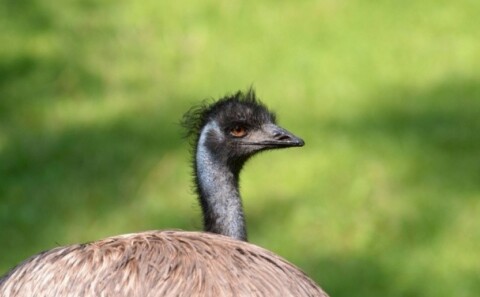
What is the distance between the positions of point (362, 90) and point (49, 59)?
2.33 metres

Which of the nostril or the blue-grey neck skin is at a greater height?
the nostril

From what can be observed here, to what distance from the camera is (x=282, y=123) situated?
1161 centimetres

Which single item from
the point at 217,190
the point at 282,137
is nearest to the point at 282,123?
the point at 282,137

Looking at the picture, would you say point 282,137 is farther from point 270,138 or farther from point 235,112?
point 235,112

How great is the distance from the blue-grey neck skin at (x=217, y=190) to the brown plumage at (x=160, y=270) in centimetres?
102

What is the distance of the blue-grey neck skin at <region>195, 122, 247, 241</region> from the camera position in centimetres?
749

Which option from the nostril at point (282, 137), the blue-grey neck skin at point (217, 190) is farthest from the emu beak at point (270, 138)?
the blue-grey neck skin at point (217, 190)

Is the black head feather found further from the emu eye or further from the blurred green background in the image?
the blurred green background

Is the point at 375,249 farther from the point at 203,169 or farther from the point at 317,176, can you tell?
the point at 203,169

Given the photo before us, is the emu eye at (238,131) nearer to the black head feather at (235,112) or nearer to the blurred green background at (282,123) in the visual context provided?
the black head feather at (235,112)

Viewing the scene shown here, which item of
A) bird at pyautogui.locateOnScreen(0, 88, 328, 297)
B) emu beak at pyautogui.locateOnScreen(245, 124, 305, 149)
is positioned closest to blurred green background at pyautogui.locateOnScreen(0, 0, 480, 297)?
emu beak at pyautogui.locateOnScreen(245, 124, 305, 149)

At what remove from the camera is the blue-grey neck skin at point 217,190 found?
24.6 ft

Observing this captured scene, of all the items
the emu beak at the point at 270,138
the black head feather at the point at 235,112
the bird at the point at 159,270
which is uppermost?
the black head feather at the point at 235,112

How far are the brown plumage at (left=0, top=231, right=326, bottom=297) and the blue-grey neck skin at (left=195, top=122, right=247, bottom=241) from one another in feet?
3.36
